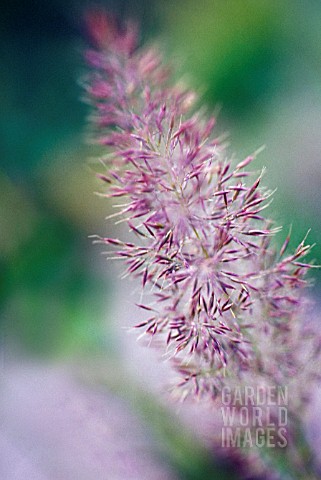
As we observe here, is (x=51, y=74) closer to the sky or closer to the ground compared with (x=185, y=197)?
closer to the sky

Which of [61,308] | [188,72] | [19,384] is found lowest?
[19,384]

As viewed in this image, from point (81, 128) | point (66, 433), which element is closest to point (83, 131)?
point (81, 128)

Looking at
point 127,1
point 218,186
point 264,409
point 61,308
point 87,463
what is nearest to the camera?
point 218,186

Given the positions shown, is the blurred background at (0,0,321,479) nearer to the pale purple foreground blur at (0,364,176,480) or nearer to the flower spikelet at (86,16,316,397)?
the pale purple foreground blur at (0,364,176,480)

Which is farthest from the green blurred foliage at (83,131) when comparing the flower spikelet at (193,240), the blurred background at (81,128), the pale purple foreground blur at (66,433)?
the flower spikelet at (193,240)

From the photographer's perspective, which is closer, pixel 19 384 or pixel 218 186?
pixel 218 186

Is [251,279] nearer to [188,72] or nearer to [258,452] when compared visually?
[258,452]

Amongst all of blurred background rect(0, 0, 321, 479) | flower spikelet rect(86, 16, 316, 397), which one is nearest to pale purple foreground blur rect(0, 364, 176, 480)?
blurred background rect(0, 0, 321, 479)

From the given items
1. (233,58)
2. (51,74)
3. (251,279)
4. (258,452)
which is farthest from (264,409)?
(51,74)
